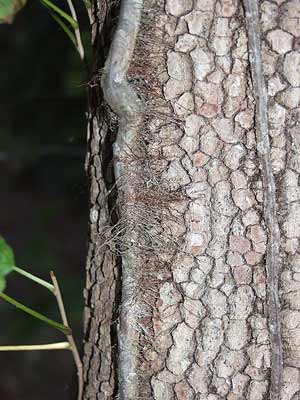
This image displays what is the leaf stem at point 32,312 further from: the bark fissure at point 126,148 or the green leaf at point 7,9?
the green leaf at point 7,9

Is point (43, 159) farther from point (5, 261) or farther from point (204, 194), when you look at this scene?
point (204, 194)

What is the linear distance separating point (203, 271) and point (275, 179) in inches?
7.0

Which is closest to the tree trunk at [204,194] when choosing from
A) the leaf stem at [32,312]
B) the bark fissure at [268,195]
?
the bark fissure at [268,195]

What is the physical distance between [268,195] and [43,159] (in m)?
3.52

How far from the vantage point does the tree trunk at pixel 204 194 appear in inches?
41.6

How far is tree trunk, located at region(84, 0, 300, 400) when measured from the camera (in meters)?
1.06

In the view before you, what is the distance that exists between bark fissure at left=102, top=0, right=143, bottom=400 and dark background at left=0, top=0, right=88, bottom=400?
123 centimetres

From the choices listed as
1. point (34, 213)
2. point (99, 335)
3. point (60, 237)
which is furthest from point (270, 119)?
point (34, 213)

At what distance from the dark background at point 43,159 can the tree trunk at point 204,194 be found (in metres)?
1.24

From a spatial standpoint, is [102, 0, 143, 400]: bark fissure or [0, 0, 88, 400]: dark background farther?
[0, 0, 88, 400]: dark background

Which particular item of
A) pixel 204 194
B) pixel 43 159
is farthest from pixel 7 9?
pixel 43 159

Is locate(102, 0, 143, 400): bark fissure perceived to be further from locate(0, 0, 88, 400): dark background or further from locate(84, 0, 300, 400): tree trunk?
locate(0, 0, 88, 400): dark background

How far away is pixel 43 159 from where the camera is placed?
4484 millimetres

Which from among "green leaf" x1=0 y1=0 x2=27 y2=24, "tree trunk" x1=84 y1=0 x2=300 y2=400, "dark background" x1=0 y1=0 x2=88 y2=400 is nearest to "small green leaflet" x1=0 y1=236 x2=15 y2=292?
"tree trunk" x1=84 y1=0 x2=300 y2=400
